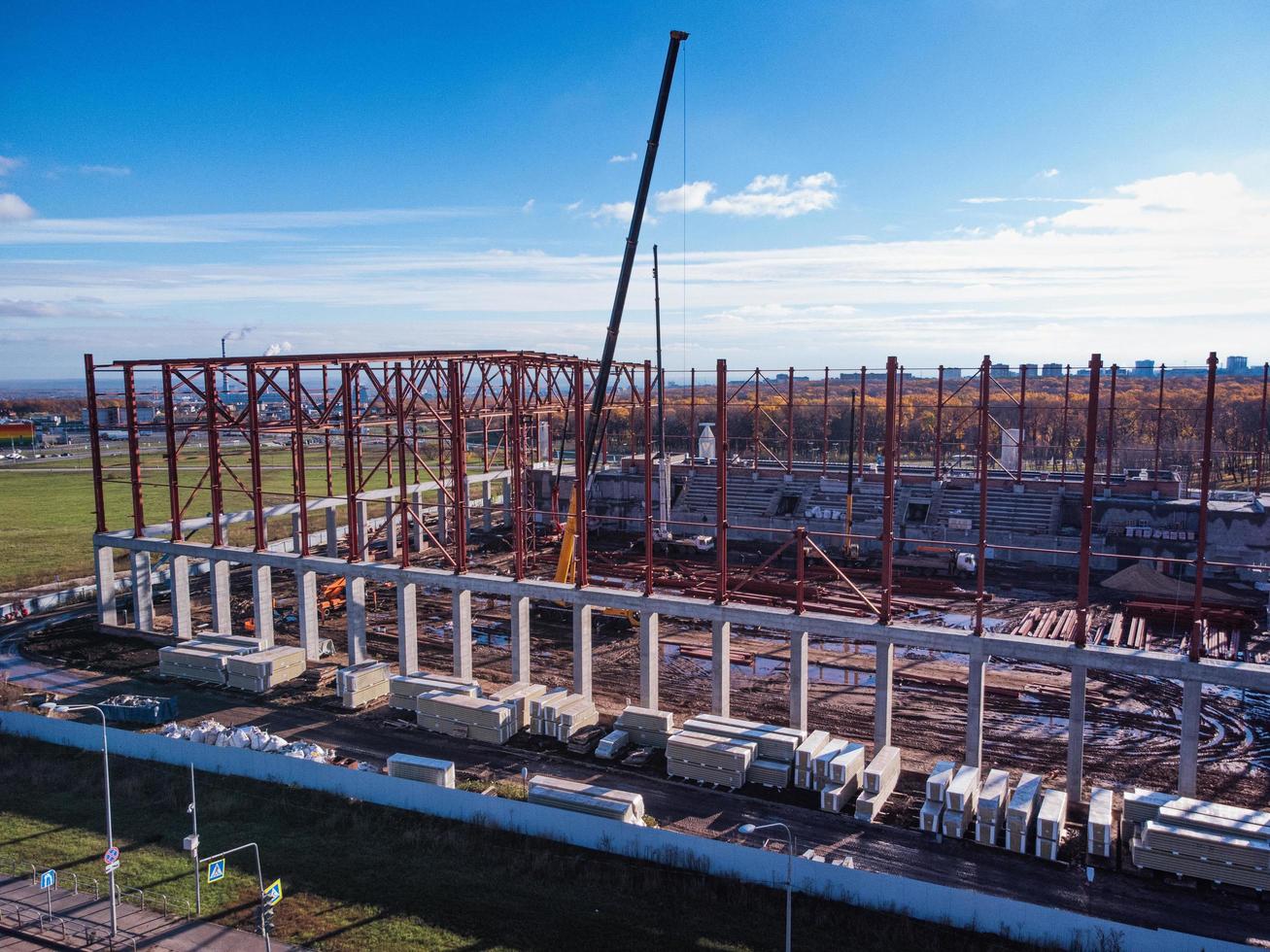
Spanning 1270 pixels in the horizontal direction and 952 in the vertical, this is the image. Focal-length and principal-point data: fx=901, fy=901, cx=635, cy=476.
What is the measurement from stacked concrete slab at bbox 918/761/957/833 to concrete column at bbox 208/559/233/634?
22.4m

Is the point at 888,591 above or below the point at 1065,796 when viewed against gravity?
above

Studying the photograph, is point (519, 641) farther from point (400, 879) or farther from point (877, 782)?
point (877, 782)

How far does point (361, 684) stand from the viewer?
2436cm

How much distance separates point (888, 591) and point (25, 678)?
83.0 ft

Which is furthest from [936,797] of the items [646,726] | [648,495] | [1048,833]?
[648,495]

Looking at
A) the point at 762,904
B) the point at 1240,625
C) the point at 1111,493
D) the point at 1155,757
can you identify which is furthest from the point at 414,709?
the point at 1111,493

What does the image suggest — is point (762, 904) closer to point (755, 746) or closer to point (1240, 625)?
point (755, 746)

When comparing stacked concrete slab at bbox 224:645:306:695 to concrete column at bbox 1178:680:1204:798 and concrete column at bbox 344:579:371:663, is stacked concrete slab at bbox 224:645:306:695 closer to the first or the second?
concrete column at bbox 344:579:371:663

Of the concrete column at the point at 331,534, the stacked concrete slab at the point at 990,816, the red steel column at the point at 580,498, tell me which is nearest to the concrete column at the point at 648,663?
the red steel column at the point at 580,498

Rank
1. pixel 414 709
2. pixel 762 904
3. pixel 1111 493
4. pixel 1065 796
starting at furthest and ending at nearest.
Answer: pixel 1111 493, pixel 414 709, pixel 1065 796, pixel 762 904

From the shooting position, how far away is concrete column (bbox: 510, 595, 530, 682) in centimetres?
2475

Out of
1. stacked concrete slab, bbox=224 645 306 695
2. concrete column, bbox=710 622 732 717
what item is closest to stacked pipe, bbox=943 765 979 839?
concrete column, bbox=710 622 732 717

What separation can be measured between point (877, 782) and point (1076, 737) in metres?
4.21

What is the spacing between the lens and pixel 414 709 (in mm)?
23781
